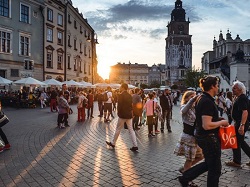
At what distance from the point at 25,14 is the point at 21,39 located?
3184 millimetres

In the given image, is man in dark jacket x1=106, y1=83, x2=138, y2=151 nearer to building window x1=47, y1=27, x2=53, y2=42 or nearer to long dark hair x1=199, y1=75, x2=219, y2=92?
long dark hair x1=199, y1=75, x2=219, y2=92

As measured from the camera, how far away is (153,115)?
449 inches

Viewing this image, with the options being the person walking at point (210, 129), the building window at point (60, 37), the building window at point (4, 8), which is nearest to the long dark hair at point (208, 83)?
the person walking at point (210, 129)

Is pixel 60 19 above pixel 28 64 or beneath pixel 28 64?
above

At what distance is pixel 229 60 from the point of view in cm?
6619

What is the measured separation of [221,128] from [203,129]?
335 mm

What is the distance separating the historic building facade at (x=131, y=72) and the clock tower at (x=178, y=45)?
126ft

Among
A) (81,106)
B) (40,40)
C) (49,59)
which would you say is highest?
(40,40)

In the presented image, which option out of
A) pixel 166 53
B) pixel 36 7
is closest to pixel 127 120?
pixel 36 7

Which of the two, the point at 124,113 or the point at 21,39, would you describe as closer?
the point at 124,113

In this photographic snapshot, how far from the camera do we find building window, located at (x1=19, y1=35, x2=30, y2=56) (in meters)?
31.4

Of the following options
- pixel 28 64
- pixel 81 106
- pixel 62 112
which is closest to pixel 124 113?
pixel 62 112

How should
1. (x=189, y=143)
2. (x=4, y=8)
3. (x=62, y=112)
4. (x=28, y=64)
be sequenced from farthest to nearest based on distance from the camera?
(x=28, y=64)
(x=4, y=8)
(x=62, y=112)
(x=189, y=143)

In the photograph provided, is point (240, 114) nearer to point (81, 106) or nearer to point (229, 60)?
point (81, 106)
